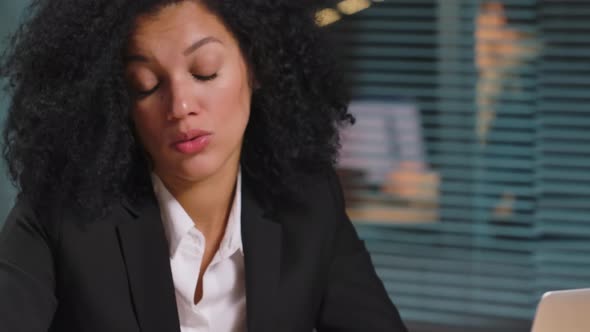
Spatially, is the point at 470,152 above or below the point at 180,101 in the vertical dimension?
below

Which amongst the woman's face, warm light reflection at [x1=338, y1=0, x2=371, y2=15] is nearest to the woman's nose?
the woman's face

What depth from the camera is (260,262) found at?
179cm

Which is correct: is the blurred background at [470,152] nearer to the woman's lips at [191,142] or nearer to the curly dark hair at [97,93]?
the curly dark hair at [97,93]

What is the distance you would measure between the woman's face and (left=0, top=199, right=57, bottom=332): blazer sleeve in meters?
0.23

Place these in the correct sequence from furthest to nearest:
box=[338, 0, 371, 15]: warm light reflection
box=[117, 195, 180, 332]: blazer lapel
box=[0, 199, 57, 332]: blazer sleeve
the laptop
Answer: box=[338, 0, 371, 15]: warm light reflection, box=[117, 195, 180, 332]: blazer lapel, box=[0, 199, 57, 332]: blazer sleeve, the laptop

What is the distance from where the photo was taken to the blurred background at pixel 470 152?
394 cm

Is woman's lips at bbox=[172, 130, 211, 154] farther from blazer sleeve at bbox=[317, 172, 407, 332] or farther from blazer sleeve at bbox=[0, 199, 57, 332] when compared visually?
blazer sleeve at bbox=[317, 172, 407, 332]

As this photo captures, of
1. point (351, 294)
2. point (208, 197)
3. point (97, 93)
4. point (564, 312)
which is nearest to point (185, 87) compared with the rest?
point (97, 93)

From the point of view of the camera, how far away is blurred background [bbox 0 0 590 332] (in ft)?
12.9

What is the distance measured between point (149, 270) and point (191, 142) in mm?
249

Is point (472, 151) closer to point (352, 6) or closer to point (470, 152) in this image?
point (470, 152)

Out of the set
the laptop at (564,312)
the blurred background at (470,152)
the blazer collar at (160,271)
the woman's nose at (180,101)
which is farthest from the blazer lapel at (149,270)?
the blurred background at (470,152)

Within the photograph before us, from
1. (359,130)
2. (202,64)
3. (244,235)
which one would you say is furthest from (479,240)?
(202,64)

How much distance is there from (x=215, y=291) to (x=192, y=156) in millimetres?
290
